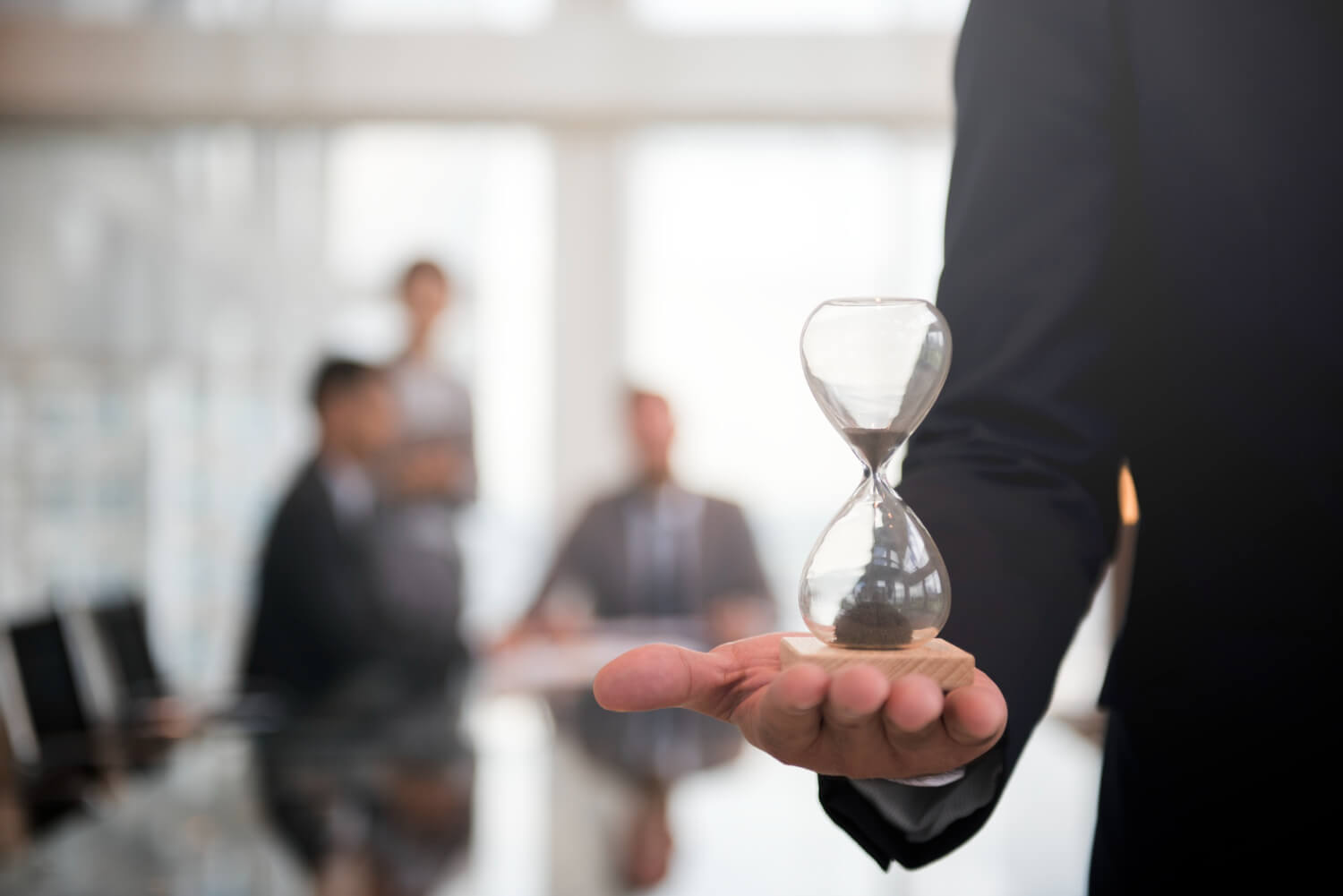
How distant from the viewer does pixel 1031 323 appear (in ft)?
2.46

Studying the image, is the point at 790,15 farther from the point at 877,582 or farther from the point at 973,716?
the point at 973,716

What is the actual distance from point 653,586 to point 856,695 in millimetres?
3327

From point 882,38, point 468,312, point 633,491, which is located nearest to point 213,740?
point 633,491

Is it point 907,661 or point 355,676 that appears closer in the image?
point 907,661

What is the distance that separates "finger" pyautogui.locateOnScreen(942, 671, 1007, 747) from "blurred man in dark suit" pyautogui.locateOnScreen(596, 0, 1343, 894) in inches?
5.1

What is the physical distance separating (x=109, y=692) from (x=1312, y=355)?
3.12m

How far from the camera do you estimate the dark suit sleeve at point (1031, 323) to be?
711 mm

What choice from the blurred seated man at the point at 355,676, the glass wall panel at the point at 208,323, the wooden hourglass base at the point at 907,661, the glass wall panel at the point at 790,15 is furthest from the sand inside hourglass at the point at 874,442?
the glass wall panel at the point at 790,15

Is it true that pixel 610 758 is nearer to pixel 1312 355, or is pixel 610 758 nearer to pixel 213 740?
pixel 213 740

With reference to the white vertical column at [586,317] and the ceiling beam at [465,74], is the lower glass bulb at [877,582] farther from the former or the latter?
the ceiling beam at [465,74]

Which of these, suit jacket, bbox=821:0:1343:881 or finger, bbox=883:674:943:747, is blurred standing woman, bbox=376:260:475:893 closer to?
suit jacket, bbox=821:0:1343:881

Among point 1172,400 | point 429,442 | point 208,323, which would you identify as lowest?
point 429,442

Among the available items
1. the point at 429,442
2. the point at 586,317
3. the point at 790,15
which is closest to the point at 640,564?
the point at 429,442

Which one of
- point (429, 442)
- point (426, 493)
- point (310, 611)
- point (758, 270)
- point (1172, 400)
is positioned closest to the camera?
point (1172, 400)
